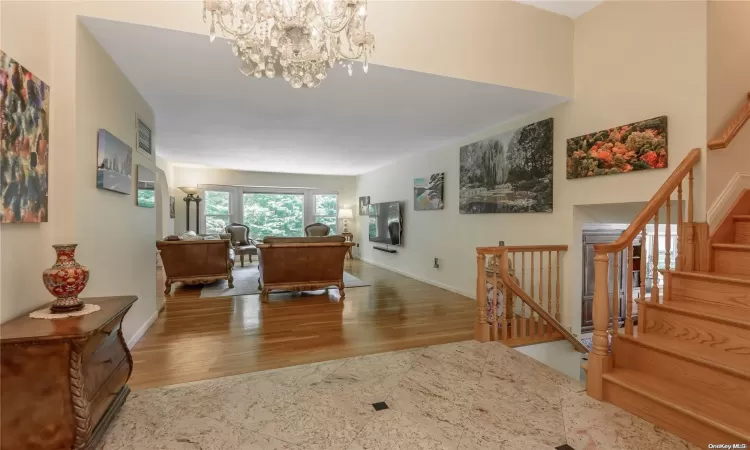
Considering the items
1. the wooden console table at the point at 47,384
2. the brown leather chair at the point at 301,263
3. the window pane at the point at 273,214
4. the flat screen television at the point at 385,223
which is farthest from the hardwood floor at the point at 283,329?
the window pane at the point at 273,214

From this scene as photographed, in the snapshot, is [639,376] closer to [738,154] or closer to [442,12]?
[738,154]

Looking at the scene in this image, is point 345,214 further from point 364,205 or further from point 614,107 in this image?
point 614,107

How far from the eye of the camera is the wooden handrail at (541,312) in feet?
10.0

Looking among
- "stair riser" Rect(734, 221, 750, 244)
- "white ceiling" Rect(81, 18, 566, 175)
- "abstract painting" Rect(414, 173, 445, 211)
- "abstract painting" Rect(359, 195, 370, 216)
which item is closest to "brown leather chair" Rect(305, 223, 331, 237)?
"abstract painting" Rect(359, 195, 370, 216)

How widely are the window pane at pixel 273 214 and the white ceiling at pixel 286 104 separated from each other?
281 centimetres

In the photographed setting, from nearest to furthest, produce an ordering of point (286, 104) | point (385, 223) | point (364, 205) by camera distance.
Result: point (286, 104)
point (385, 223)
point (364, 205)

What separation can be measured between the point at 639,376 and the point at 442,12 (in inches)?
119

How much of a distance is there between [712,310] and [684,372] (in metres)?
0.50

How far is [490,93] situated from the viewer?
3324 millimetres

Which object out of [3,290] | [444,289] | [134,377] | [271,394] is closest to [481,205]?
[444,289]

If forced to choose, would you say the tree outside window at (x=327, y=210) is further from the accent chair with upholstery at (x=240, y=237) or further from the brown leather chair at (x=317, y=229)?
the accent chair with upholstery at (x=240, y=237)

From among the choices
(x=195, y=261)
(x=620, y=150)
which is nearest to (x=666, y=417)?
(x=620, y=150)

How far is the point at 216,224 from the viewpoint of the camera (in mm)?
8453

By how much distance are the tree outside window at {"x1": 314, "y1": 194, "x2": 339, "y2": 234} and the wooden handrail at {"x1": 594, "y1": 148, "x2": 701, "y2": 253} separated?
7.87 m
